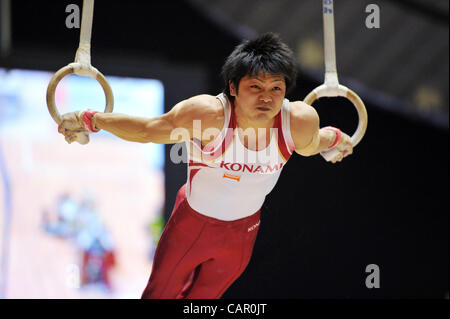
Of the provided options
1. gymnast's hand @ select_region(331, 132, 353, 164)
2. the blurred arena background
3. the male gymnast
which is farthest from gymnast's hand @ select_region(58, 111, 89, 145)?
the blurred arena background

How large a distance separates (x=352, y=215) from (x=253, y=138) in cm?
173

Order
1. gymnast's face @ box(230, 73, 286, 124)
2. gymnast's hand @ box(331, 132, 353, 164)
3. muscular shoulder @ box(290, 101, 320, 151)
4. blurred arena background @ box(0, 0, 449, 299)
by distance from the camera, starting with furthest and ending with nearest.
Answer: blurred arena background @ box(0, 0, 449, 299)
gymnast's hand @ box(331, 132, 353, 164)
muscular shoulder @ box(290, 101, 320, 151)
gymnast's face @ box(230, 73, 286, 124)

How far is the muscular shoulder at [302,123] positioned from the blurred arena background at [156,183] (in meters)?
0.96

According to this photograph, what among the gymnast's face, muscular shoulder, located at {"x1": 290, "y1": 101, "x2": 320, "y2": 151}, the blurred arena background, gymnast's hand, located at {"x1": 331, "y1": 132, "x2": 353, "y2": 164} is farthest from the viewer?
the blurred arena background

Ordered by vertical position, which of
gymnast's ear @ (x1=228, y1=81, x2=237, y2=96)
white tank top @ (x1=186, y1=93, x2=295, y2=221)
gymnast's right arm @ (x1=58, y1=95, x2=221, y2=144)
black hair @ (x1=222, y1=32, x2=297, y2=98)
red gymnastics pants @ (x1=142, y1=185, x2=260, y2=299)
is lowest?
red gymnastics pants @ (x1=142, y1=185, x2=260, y2=299)

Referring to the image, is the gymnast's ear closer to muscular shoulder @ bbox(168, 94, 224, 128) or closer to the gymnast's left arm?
muscular shoulder @ bbox(168, 94, 224, 128)

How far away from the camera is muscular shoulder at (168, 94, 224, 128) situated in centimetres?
205

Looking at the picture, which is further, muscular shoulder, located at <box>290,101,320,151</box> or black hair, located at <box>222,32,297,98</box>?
muscular shoulder, located at <box>290,101,320,151</box>

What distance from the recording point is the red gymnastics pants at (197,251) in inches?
89.6

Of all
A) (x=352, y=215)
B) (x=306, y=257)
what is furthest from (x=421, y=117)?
(x=306, y=257)

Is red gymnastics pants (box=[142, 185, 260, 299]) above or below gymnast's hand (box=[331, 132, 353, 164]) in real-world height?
below

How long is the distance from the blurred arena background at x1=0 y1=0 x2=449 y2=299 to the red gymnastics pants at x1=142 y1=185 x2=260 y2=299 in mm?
831

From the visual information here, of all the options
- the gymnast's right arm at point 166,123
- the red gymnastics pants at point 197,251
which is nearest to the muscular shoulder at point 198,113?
the gymnast's right arm at point 166,123
